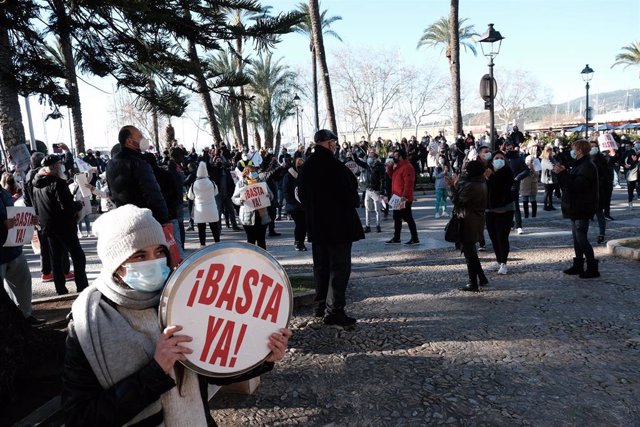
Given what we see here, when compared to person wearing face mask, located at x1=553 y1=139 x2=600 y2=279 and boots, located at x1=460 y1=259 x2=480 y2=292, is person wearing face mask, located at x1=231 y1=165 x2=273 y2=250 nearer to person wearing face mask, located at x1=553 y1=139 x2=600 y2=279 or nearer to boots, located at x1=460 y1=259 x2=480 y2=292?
boots, located at x1=460 y1=259 x2=480 y2=292

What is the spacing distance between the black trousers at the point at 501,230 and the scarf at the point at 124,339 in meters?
6.12

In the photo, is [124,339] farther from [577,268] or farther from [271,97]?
[271,97]

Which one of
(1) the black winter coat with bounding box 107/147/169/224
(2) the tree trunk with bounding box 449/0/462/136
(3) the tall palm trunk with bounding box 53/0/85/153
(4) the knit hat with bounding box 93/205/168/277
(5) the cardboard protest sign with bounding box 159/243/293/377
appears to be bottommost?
(5) the cardboard protest sign with bounding box 159/243/293/377

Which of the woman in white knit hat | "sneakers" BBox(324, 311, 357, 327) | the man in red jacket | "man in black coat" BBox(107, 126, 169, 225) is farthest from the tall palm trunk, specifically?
the man in red jacket

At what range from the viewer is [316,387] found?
12.9 feet

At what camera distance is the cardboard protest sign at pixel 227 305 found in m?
1.58

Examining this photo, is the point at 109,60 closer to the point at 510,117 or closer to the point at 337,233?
the point at 337,233

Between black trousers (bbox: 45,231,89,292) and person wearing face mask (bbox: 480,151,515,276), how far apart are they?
5730mm

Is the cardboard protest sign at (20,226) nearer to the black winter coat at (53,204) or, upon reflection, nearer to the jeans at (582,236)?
the black winter coat at (53,204)

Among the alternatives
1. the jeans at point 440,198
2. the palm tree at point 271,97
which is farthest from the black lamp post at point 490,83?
the palm tree at point 271,97

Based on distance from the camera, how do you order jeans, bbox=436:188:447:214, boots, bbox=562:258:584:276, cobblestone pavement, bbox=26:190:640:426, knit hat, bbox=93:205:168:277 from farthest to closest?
jeans, bbox=436:188:447:214
boots, bbox=562:258:584:276
cobblestone pavement, bbox=26:190:640:426
knit hat, bbox=93:205:168:277

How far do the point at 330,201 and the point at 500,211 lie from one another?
3.14m

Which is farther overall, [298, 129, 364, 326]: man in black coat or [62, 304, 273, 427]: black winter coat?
[298, 129, 364, 326]: man in black coat

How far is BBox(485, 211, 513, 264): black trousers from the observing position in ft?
22.9
